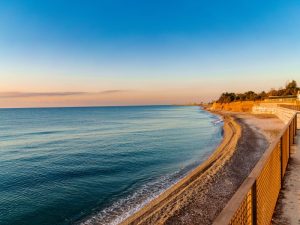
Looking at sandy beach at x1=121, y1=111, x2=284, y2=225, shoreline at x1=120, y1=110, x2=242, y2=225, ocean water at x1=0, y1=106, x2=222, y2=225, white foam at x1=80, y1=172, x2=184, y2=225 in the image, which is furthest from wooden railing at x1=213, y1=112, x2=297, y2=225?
ocean water at x1=0, y1=106, x2=222, y2=225

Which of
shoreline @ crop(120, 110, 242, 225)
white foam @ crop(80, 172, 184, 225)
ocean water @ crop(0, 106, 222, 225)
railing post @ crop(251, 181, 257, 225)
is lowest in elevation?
ocean water @ crop(0, 106, 222, 225)

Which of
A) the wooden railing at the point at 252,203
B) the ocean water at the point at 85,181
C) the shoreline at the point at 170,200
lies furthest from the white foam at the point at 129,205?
the wooden railing at the point at 252,203

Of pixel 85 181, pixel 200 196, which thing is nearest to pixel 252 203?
pixel 200 196

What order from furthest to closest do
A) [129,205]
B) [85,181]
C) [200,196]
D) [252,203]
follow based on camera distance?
1. [85,181]
2. [129,205]
3. [200,196]
4. [252,203]

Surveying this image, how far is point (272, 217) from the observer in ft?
17.5

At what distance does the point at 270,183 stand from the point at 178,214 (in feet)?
16.0

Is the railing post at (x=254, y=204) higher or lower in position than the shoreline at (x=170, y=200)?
higher

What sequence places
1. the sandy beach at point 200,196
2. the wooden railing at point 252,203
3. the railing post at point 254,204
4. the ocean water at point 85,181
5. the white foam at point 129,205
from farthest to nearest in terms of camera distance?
the ocean water at point 85,181 → the white foam at point 129,205 → the sandy beach at point 200,196 → the railing post at point 254,204 → the wooden railing at point 252,203

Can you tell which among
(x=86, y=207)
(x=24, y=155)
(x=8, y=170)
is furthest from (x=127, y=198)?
(x=24, y=155)

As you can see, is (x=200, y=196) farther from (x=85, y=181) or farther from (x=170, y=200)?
(x=85, y=181)

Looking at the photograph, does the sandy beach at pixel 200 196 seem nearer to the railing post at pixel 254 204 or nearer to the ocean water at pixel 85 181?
the ocean water at pixel 85 181

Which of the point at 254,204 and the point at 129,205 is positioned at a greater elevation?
the point at 254,204

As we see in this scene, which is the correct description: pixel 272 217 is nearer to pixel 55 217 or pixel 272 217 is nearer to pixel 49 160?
pixel 55 217

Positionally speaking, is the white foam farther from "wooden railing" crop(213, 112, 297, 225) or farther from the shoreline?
"wooden railing" crop(213, 112, 297, 225)
